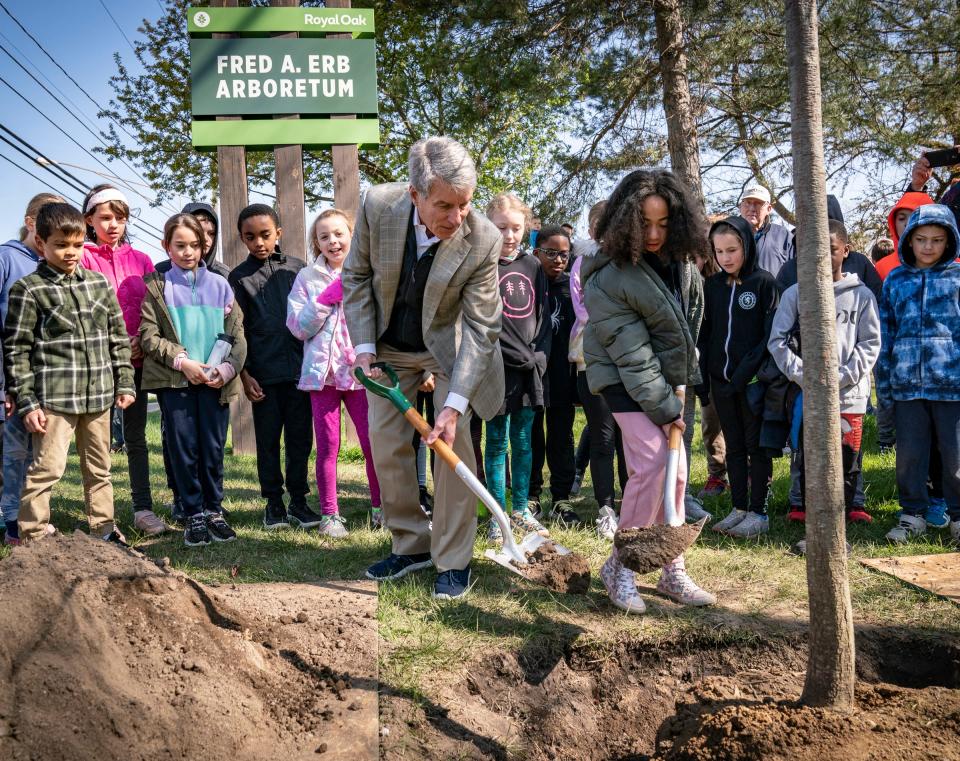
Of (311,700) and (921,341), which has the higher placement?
(921,341)

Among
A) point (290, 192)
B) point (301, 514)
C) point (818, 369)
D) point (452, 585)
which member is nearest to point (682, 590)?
point (452, 585)

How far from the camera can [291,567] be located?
406cm

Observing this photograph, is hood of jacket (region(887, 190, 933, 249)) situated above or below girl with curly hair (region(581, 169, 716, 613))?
above

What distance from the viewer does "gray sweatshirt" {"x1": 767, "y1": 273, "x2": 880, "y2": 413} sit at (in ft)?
15.3

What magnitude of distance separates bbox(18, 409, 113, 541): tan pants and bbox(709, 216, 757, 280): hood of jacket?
12.5 ft

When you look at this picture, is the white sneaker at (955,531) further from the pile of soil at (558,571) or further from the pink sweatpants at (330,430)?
the pink sweatpants at (330,430)

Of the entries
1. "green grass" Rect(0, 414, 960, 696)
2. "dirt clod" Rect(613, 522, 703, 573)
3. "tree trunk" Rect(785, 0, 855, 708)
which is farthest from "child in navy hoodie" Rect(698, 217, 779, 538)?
"tree trunk" Rect(785, 0, 855, 708)

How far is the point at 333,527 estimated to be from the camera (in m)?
4.70

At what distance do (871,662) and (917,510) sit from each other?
183 centimetres

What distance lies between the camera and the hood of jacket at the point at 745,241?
4875 mm

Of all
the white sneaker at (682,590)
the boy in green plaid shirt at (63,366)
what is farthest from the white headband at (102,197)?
the white sneaker at (682,590)

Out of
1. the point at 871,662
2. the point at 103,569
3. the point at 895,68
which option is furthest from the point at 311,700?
the point at 895,68

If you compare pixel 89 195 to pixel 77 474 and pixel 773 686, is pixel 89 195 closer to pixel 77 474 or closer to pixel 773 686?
pixel 77 474

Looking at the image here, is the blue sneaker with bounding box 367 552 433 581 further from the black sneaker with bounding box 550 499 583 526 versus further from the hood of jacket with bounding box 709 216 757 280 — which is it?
the hood of jacket with bounding box 709 216 757 280
